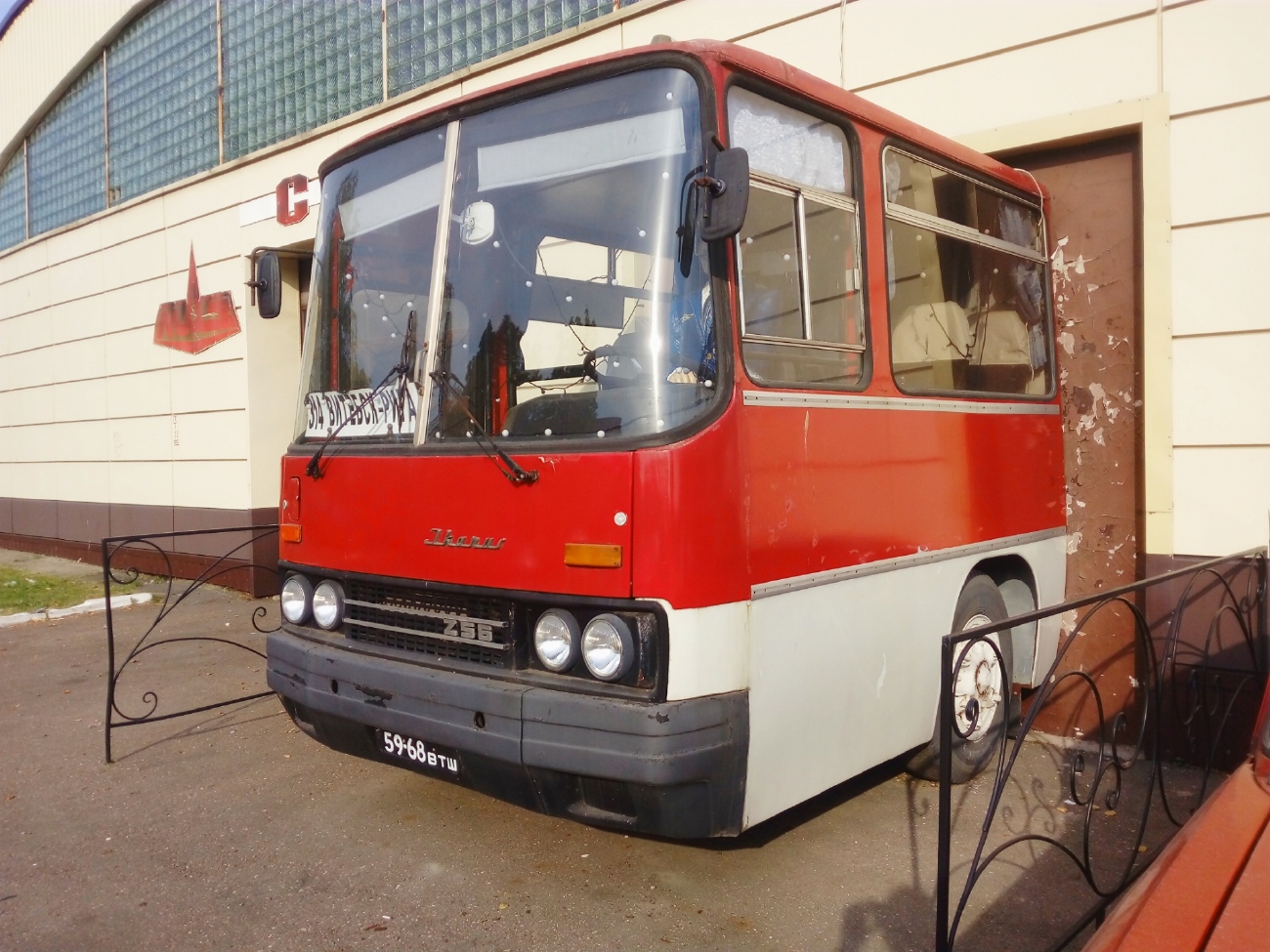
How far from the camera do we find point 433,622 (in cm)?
378

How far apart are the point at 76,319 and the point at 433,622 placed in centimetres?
1123

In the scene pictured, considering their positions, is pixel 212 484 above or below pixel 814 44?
below

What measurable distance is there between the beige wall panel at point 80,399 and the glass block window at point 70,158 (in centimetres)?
219

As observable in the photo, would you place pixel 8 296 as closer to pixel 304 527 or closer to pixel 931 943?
pixel 304 527

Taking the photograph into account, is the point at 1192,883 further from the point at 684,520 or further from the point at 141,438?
the point at 141,438

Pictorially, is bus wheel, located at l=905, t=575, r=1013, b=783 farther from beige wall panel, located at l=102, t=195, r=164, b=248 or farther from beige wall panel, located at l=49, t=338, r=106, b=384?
beige wall panel, located at l=49, t=338, r=106, b=384

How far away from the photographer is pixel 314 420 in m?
4.38

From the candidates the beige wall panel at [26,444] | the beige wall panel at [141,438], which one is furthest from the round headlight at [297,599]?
the beige wall panel at [26,444]

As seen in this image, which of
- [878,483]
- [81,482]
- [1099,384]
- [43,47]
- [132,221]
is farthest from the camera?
[43,47]

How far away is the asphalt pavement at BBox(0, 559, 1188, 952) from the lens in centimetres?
352

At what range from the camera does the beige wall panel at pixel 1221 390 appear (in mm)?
4918

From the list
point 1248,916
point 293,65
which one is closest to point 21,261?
point 293,65

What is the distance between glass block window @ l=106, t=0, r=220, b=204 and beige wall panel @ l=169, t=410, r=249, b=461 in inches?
109

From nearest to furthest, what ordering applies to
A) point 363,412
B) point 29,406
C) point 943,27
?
point 363,412 → point 943,27 → point 29,406
